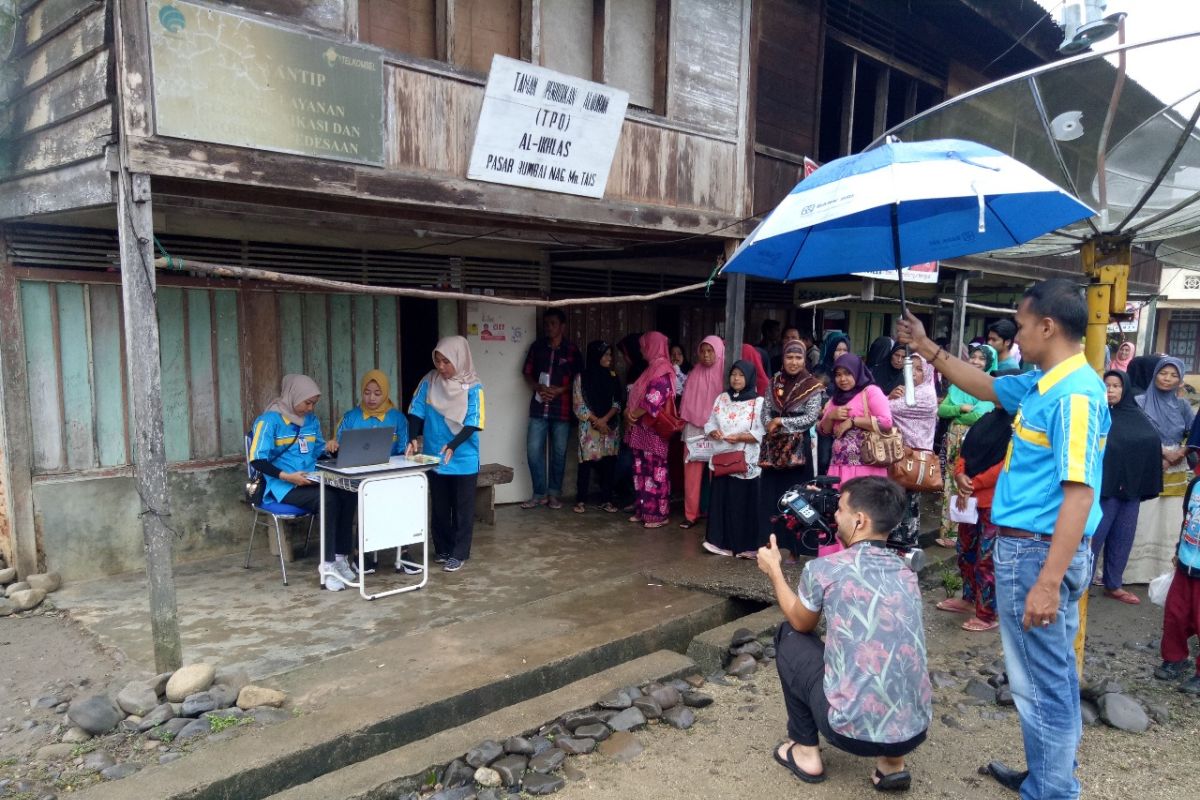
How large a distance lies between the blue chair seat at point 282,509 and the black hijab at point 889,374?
5230 mm

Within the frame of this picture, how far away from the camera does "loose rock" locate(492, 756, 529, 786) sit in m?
3.25

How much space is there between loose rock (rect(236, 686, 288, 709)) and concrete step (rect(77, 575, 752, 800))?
0.10m

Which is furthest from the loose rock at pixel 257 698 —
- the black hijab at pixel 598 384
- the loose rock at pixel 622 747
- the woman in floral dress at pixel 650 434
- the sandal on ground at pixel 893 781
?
the black hijab at pixel 598 384

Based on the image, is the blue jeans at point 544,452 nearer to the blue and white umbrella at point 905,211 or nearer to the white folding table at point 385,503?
the white folding table at point 385,503

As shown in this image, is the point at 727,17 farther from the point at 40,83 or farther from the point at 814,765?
the point at 814,765

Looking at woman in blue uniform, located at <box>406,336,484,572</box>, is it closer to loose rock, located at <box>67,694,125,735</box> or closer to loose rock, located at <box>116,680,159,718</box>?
loose rock, located at <box>116,680,159,718</box>

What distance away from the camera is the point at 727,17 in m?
6.62

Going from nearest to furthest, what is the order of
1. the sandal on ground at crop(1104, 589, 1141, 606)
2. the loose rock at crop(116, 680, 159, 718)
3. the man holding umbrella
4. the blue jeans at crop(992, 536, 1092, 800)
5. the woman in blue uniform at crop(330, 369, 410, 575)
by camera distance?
the man holding umbrella
the blue jeans at crop(992, 536, 1092, 800)
the loose rock at crop(116, 680, 159, 718)
the sandal on ground at crop(1104, 589, 1141, 606)
the woman in blue uniform at crop(330, 369, 410, 575)

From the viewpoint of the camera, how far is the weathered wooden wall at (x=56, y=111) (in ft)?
13.0

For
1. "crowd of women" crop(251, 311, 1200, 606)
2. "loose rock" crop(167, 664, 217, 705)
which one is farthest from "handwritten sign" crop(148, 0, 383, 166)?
"loose rock" crop(167, 664, 217, 705)

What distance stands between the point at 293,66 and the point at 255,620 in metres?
3.36

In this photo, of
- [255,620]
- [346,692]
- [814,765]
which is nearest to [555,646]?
[346,692]

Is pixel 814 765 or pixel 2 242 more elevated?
pixel 2 242

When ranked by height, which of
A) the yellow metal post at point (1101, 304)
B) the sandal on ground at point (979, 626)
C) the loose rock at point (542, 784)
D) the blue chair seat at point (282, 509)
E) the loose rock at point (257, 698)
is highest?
the yellow metal post at point (1101, 304)
